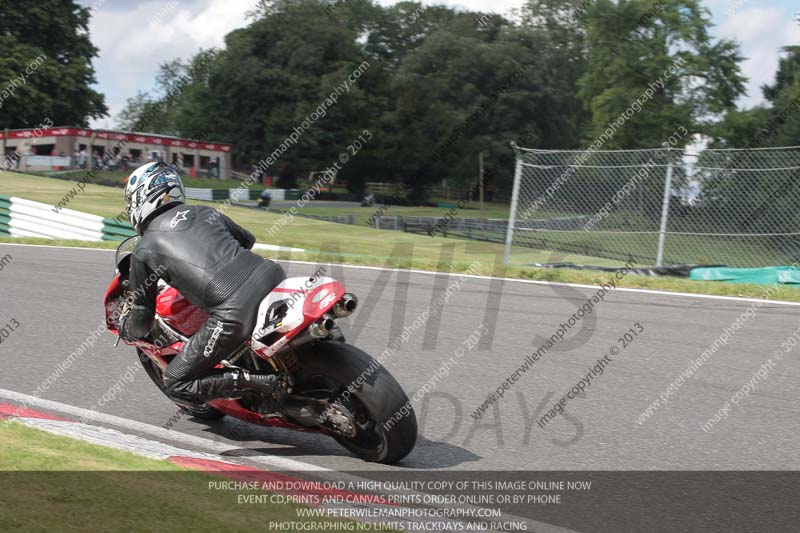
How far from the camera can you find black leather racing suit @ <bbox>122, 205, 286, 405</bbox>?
4711 mm

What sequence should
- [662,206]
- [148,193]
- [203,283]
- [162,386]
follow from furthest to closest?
[662,206] → [162,386] → [148,193] → [203,283]

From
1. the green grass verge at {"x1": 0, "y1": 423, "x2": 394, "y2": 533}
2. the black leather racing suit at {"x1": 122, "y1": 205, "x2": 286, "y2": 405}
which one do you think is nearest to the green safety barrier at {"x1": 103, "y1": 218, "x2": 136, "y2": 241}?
Answer: the black leather racing suit at {"x1": 122, "y1": 205, "x2": 286, "y2": 405}

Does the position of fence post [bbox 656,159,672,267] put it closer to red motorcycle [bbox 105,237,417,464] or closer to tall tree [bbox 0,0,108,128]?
red motorcycle [bbox 105,237,417,464]

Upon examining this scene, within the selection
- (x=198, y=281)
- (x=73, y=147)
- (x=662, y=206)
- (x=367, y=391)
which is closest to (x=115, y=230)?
(x=662, y=206)

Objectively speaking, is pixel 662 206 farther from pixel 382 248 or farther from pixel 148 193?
pixel 148 193

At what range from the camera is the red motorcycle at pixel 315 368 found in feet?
14.9

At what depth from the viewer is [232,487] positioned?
404cm

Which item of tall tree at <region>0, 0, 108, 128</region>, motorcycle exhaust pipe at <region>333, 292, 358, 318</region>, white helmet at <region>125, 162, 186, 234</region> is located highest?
tall tree at <region>0, 0, 108, 128</region>

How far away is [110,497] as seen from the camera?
12.1ft

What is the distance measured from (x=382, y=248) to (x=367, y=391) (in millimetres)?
16748

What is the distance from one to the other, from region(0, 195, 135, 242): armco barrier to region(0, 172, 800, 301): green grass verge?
43.7 inches

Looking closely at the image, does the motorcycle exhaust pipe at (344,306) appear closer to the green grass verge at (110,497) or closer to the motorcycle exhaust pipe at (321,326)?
the motorcycle exhaust pipe at (321,326)

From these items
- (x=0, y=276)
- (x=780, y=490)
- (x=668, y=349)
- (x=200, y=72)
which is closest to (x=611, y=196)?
(x=668, y=349)

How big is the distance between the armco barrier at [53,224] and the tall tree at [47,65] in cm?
3496
